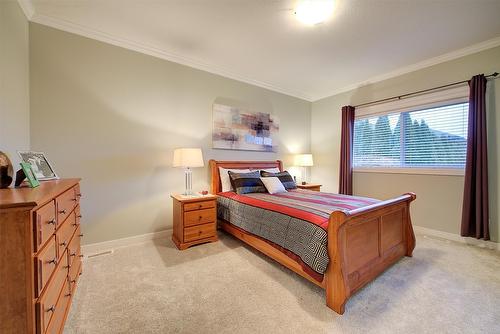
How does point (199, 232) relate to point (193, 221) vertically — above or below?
below

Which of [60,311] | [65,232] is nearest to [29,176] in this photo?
[65,232]

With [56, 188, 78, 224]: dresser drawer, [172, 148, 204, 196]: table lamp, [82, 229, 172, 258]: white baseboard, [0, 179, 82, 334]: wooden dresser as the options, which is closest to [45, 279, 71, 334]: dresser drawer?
[0, 179, 82, 334]: wooden dresser

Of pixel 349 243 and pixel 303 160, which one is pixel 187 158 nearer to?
pixel 349 243

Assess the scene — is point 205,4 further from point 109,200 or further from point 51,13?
point 109,200

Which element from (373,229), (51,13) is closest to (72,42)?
(51,13)

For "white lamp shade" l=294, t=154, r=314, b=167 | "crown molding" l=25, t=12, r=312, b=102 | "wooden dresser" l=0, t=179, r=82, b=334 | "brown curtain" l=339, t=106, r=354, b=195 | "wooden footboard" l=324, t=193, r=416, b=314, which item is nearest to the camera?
"wooden dresser" l=0, t=179, r=82, b=334

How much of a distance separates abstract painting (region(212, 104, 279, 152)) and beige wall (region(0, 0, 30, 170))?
213cm

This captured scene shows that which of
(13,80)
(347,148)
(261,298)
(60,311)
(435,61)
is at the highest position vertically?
(435,61)

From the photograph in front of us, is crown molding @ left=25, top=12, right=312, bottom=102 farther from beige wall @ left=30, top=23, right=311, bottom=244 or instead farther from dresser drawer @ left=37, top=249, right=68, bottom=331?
dresser drawer @ left=37, top=249, right=68, bottom=331

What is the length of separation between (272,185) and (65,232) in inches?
92.2

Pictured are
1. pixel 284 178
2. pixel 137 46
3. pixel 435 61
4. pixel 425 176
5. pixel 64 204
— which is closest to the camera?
pixel 64 204

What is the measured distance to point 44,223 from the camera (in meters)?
1.02

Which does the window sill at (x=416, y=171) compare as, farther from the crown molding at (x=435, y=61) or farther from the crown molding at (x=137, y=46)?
the crown molding at (x=137, y=46)

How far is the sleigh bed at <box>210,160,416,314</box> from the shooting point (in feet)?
5.09
